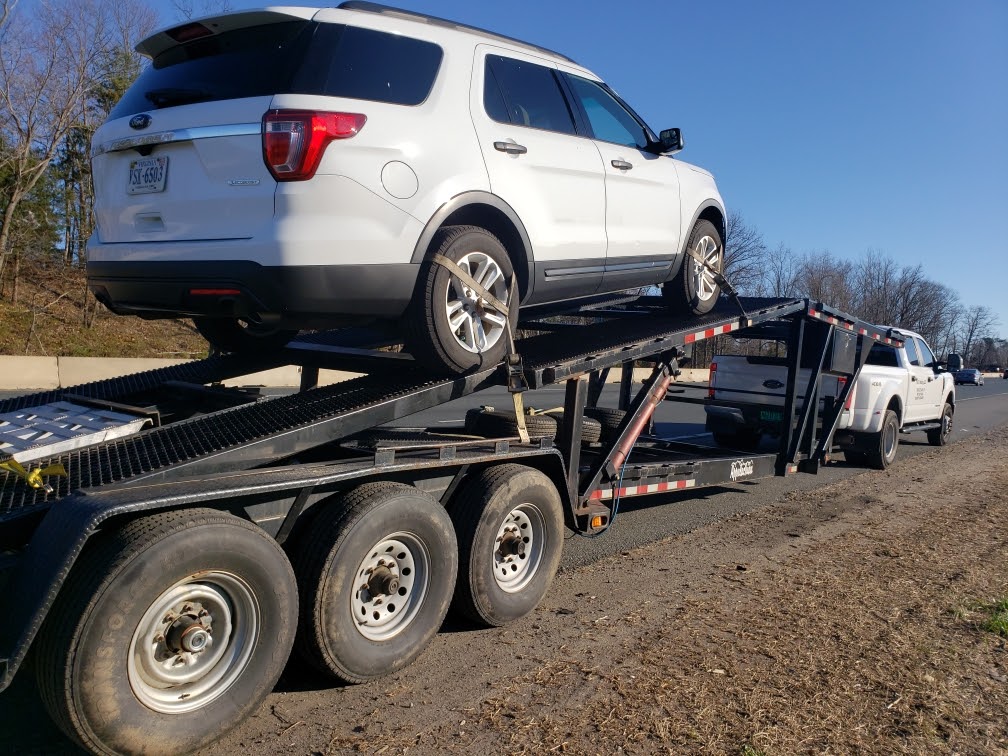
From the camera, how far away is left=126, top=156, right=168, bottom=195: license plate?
13.5 ft

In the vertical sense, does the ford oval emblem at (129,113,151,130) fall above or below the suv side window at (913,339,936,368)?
above

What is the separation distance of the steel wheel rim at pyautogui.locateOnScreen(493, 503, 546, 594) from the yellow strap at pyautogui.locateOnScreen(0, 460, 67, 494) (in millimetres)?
2096

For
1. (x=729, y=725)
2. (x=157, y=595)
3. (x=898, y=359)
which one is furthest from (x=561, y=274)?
(x=898, y=359)

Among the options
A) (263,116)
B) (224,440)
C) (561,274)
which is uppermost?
(263,116)

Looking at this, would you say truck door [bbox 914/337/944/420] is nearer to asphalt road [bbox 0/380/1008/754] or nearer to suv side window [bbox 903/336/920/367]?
suv side window [bbox 903/336/920/367]

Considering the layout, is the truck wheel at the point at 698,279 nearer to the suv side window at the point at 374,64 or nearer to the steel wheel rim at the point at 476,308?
the steel wheel rim at the point at 476,308

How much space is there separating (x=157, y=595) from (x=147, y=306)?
2033 millimetres

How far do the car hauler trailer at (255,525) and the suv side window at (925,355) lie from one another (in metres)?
7.83

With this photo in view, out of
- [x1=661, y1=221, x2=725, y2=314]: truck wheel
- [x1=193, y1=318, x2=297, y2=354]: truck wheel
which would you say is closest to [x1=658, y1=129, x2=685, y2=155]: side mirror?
[x1=661, y1=221, x2=725, y2=314]: truck wheel

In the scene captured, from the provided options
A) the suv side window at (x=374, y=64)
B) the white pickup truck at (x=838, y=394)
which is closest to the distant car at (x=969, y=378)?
the white pickup truck at (x=838, y=394)

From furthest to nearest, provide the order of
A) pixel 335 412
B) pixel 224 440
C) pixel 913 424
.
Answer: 1. pixel 913 424
2. pixel 335 412
3. pixel 224 440

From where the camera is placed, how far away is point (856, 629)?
4.48 m

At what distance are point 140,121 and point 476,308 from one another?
2004mm

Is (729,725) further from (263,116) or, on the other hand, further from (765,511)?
(765,511)
